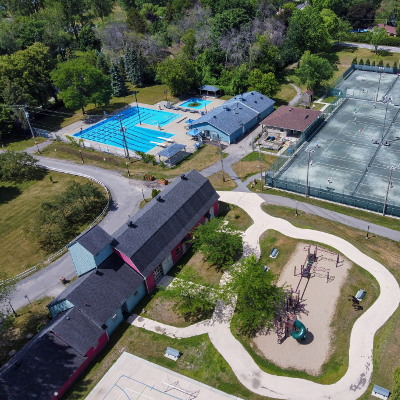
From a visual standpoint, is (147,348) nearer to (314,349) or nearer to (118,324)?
(118,324)

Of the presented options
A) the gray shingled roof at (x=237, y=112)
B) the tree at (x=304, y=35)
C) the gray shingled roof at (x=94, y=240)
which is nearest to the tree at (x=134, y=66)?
the gray shingled roof at (x=237, y=112)

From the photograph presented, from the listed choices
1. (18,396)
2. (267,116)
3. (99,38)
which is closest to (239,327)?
(18,396)

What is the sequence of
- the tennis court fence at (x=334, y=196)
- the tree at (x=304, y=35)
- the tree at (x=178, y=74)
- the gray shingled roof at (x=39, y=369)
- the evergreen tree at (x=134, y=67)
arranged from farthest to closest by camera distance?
the evergreen tree at (x=134, y=67), the tree at (x=304, y=35), the tree at (x=178, y=74), the tennis court fence at (x=334, y=196), the gray shingled roof at (x=39, y=369)

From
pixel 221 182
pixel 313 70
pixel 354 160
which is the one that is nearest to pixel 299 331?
pixel 221 182

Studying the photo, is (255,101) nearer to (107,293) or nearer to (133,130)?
(133,130)

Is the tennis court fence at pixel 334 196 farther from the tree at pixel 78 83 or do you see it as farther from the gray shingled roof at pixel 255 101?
the tree at pixel 78 83

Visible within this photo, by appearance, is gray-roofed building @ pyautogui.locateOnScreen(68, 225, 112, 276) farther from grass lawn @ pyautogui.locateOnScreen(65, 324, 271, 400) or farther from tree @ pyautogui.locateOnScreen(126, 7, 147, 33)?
tree @ pyautogui.locateOnScreen(126, 7, 147, 33)

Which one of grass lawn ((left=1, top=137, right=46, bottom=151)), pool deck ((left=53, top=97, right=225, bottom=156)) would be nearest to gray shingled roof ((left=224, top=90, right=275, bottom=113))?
pool deck ((left=53, top=97, right=225, bottom=156))
